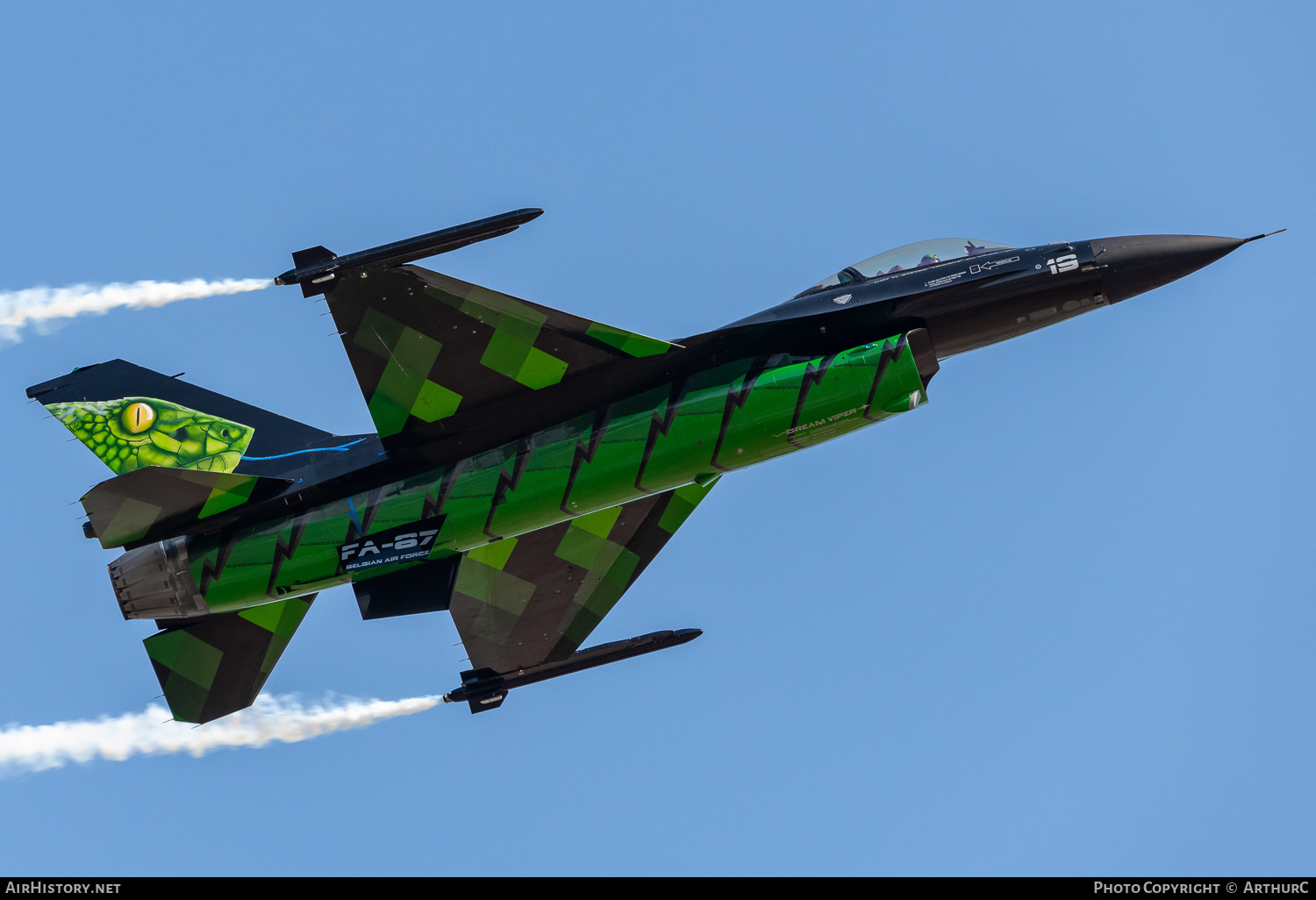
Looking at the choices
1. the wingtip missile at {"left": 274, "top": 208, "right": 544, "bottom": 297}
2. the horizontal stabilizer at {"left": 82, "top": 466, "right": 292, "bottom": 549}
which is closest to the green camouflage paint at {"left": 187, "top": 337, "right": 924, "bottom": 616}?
the horizontal stabilizer at {"left": 82, "top": 466, "right": 292, "bottom": 549}

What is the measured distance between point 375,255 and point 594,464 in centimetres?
407

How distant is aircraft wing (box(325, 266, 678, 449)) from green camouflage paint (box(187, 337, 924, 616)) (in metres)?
0.74

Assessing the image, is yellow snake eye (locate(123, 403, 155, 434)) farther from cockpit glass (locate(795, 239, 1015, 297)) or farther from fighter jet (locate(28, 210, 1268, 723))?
cockpit glass (locate(795, 239, 1015, 297))

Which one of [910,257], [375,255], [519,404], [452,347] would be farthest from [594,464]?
[910,257]

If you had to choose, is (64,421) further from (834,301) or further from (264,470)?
(834,301)

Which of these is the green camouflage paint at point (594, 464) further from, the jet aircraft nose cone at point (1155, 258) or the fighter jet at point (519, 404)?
the jet aircraft nose cone at point (1155, 258)

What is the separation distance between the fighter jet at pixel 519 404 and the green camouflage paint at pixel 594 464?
0.03 m

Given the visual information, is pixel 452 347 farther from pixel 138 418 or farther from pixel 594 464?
pixel 138 418

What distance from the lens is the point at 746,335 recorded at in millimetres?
17734

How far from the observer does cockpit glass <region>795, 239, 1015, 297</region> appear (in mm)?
17734

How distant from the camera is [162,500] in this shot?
18.0 m

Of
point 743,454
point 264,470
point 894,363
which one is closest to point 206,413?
point 264,470

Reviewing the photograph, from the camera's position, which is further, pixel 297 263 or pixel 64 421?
pixel 64 421

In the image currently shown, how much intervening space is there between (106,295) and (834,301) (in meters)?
11.3
